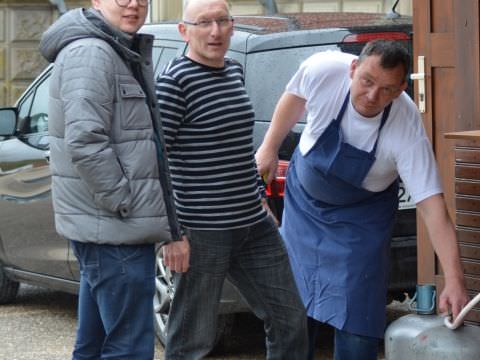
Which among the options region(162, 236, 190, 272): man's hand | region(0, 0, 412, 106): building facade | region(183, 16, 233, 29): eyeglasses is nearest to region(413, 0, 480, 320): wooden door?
region(183, 16, 233, 29): eyeglasses

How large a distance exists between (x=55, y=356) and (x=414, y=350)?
A: 3.00 meters

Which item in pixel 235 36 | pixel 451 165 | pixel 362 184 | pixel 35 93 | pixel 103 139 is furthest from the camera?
pixel 35 93

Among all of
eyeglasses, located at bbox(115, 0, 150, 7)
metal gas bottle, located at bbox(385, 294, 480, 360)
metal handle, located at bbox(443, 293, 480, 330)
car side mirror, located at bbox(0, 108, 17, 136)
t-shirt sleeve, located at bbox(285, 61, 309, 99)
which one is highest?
eyeglasses, located at bbox(115, 0, 150, 7)

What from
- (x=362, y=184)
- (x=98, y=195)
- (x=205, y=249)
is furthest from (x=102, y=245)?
(x=362, y=184)

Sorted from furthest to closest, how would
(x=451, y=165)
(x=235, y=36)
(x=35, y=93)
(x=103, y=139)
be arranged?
(x=35, y=93)
(x=235, y=36)
(x=451, y=165)
(x=103, y=139)

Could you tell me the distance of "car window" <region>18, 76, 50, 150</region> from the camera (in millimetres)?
7633

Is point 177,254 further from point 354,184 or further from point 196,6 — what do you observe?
point 196,6

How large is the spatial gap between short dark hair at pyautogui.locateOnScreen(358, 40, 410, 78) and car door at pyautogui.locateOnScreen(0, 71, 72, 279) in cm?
312

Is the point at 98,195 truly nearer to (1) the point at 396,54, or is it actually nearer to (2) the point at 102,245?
(2) the point at 102,245

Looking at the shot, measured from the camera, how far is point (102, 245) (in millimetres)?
4406

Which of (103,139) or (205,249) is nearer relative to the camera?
(103,139)

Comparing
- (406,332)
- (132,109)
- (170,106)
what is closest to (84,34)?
(132,109)

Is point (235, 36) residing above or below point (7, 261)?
above

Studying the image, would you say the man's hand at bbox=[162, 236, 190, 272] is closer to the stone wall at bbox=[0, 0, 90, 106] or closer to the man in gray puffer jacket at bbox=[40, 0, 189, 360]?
the man in gray puffer jacket at bbox=[40, 0, 189, 360]
